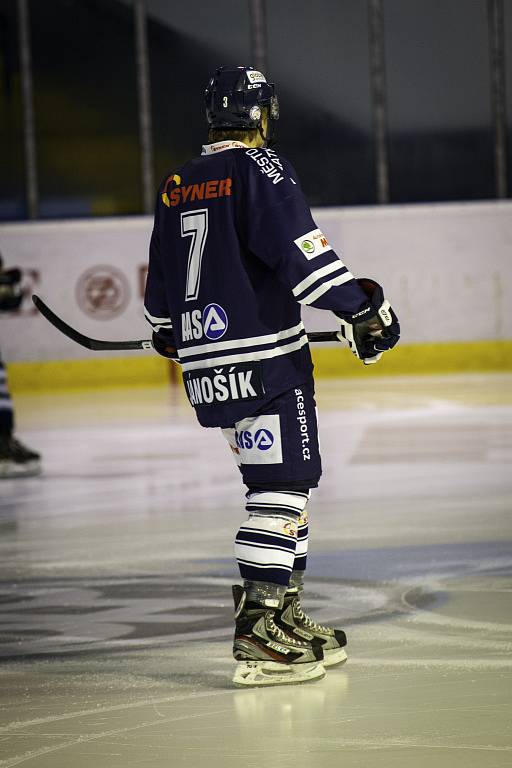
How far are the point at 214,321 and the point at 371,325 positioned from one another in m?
0.38

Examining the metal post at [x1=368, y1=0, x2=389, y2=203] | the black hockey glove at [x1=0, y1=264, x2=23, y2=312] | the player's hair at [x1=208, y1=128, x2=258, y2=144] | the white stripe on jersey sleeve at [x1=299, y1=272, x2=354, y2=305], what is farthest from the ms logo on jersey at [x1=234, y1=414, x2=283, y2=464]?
the metal post at [x1=368, y1=0, x2=389, y2=203]

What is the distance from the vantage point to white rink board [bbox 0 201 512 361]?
17.3 m

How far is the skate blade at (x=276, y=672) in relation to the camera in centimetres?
335

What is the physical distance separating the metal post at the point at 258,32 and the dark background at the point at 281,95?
8 cm

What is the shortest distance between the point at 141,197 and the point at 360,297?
1583cm

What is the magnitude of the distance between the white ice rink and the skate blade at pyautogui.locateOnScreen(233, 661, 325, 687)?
1.5 inches

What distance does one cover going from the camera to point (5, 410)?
8.19 m

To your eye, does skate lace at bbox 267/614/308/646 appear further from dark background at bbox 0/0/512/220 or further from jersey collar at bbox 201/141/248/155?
dark background at bbox 0/0/512/220

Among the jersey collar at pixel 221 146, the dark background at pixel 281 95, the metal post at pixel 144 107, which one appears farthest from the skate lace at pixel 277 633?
the dark background at pixel 281 95

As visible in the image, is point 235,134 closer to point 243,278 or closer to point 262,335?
point 243,278

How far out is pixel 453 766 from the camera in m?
2.59

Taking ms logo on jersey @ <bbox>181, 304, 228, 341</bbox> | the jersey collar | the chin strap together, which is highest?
the chin strap

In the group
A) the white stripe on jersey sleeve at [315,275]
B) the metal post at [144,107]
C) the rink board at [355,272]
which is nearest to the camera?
the white stripe on jersey sleeve at [315,275]

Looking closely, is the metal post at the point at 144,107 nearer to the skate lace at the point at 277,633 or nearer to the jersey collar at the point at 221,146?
the jersey collar at the point at 221,146
